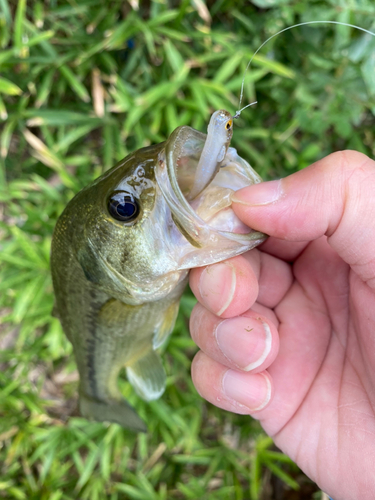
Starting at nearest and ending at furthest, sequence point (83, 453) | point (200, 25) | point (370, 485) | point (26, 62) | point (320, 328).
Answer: point (370, 485), point (320, 328), point (26, 62), point (200, 25), point (83, 453)

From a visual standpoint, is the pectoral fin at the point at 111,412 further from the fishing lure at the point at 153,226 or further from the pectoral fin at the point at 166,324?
the fishing lure at the point at 153,226

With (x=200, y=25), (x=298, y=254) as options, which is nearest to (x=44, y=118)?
(x=200, y=25)

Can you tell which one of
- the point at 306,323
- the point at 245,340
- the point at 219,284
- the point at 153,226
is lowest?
the point at 306,323

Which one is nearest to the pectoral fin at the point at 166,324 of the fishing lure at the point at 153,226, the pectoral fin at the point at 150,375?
the fishing lure at the point at 153,226

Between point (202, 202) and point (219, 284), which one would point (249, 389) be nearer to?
point (219, 284)

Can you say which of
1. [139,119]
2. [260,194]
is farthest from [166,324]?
[139,119]

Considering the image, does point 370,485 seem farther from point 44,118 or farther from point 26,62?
point 26,62

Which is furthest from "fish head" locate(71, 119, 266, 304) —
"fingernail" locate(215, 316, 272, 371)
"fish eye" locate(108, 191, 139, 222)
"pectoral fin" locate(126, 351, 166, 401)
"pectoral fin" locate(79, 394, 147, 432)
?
"pectoral fin" locate(79, 394, 147, 432)
